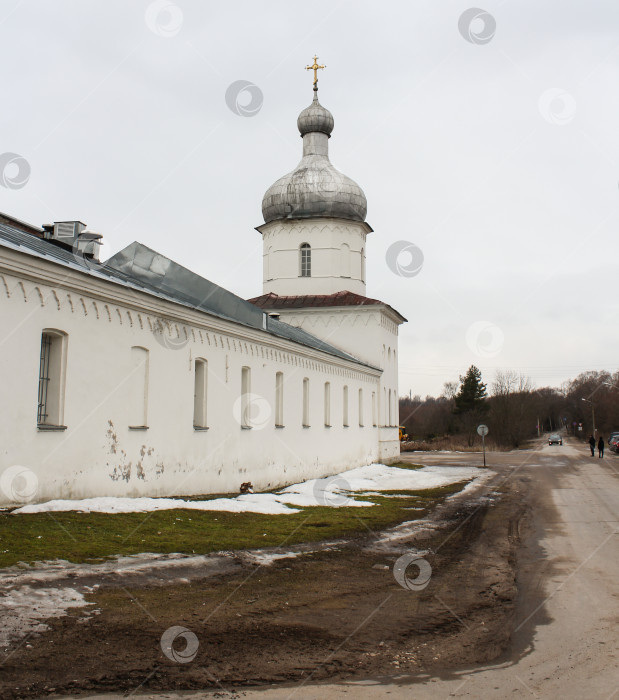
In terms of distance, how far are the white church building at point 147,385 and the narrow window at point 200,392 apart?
3 centimetres

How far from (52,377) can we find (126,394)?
1.93 m

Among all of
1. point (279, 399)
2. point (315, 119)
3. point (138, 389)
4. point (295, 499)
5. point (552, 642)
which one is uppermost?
point (315, 119)

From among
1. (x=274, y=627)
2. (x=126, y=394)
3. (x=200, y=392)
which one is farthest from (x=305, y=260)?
(x=274, y=627)

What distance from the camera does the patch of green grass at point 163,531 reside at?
8.36m

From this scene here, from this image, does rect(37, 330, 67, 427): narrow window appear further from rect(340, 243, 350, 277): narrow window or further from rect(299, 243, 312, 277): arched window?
rect(340, 243, 350, 277): narrow window

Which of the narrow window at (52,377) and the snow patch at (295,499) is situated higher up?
the narrow window at (52,377)

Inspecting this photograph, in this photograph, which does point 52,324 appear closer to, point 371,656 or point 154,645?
point 154,645

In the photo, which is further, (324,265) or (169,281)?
(324,265)

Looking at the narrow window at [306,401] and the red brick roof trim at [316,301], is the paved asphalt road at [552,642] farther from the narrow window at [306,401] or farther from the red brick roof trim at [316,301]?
the red brick roof trim at [316,301]

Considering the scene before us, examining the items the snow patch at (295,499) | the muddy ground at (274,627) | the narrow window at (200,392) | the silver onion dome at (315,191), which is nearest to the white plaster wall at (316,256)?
the silver onion dome at (315,191)

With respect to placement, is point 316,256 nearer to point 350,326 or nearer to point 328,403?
point 350,326

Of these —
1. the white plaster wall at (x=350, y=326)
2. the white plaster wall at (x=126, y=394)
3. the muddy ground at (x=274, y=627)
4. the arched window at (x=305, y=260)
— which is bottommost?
the muddy ground at (x=274, y=627)

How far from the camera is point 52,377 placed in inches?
445

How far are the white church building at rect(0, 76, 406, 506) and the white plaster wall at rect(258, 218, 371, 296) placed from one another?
5117mm
